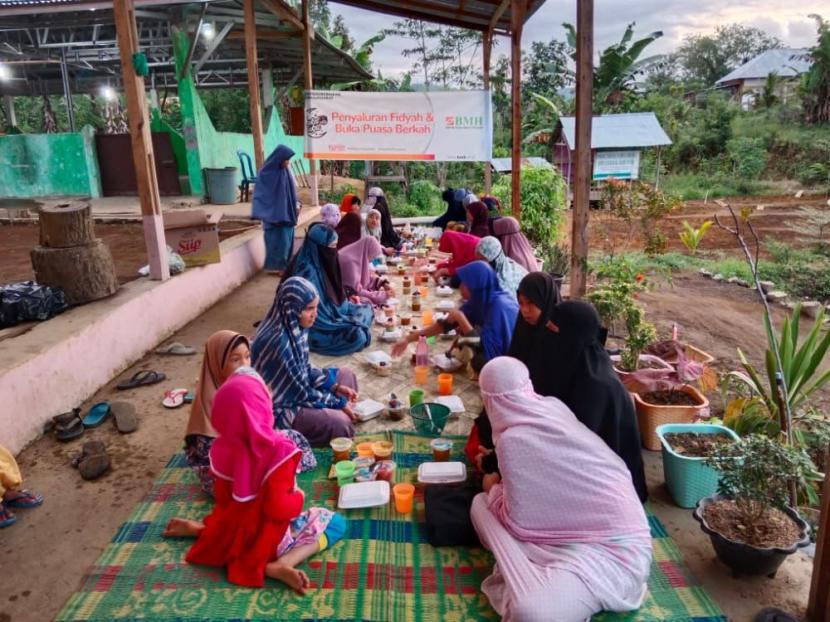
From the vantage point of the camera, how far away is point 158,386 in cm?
461

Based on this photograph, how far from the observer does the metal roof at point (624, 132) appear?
56.5 feet

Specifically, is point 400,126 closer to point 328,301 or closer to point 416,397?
point 328,301

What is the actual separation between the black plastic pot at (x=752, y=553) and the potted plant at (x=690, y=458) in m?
0.36

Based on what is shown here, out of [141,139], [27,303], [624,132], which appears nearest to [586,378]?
[27,303]

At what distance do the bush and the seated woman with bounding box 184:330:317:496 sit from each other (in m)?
6.94

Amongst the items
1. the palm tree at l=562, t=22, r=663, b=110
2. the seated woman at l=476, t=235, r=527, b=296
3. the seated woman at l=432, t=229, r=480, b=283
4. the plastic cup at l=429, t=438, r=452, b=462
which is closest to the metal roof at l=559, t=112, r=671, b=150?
the palm tree at l=562, t=22, r=663, b=110

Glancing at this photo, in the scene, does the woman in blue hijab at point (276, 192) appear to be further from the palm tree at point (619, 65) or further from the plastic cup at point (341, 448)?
the palm tree at point (619, 65)

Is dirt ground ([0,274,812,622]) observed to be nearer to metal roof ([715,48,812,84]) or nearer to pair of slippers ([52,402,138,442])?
pair of slippers ([52,402,138,442])

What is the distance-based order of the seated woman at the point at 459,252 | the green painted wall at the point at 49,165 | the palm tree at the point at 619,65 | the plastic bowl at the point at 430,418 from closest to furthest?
the plastic bowl at the point at 430,418
the seated woman at the point at 459,252
the green painted wall at the point at 49,165
the palm tree at the point at 619,65

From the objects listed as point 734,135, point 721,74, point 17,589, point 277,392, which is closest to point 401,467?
point 277,392

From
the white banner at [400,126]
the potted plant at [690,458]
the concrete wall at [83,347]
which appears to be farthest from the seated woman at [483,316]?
the white banner at [400,126]

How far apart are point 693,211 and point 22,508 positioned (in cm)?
1863

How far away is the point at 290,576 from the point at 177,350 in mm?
3357

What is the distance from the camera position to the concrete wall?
3.71 meters
